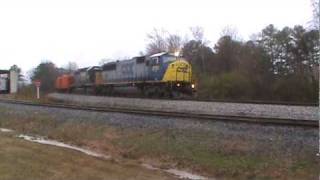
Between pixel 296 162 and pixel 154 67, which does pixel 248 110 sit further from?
pixel 154 67

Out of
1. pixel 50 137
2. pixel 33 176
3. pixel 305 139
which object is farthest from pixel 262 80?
pixel 33 176

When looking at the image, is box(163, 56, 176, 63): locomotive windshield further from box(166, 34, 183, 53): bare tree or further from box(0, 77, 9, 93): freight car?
box(166, 34, 183, 53): bare tree

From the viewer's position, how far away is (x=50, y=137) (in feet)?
73.2

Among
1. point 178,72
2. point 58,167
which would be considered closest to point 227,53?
point 178,72

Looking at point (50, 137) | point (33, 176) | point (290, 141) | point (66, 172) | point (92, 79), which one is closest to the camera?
point (33, 176)

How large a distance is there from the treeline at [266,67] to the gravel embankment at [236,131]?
2096 cm

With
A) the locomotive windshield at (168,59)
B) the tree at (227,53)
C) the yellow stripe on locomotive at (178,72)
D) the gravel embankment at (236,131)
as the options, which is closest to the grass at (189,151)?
the gravel embankment at (236,131)

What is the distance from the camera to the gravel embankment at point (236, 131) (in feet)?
42.9

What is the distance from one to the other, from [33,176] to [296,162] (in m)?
5.79

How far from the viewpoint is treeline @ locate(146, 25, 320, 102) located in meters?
50.3

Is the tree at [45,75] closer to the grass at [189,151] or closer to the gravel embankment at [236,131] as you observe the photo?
the gravel embankment at [236,131]

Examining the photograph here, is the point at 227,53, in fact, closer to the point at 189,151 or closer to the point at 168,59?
the point at 168,59

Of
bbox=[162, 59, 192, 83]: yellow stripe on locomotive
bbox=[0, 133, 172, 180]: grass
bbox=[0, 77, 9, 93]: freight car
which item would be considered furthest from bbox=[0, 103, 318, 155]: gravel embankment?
bbox=[162, 59, 192, 83]: yellow stripe on locomotive

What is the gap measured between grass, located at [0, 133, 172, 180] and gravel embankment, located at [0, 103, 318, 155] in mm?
2914
